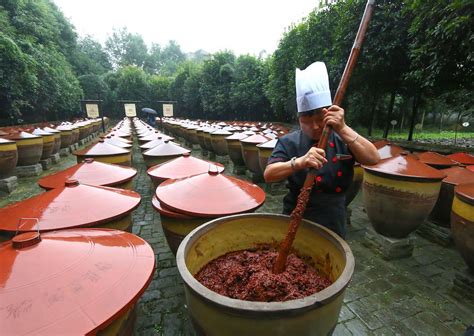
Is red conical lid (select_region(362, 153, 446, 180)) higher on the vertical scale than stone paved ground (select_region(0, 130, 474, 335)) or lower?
higher

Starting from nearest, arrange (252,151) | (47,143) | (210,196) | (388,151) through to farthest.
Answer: (210,196) → (388,151) → (252,151) → (47,143)

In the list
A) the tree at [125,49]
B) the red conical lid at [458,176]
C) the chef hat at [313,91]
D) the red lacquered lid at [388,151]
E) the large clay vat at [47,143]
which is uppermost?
the tree at [125,49]

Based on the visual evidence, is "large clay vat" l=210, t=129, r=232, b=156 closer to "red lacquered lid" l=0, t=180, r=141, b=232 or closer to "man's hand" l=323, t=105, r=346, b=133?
"red lacquered lid" l=0, t=180, r=141, b=232

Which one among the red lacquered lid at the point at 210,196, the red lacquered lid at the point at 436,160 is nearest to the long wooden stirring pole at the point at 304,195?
the red lacquered lid at the point at 210,196

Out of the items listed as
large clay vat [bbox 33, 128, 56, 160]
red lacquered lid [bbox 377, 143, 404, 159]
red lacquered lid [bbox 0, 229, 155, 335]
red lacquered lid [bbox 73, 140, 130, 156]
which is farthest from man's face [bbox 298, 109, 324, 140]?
large clay vat [bbox 33, 128, 56, 160]

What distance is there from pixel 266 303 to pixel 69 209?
1883mm

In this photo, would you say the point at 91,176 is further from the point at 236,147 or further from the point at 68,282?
the point at 236,147

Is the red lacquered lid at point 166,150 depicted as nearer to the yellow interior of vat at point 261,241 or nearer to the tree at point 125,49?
the yellow interior of vat at point 261,241

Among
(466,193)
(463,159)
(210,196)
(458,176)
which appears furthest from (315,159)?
(463,159)

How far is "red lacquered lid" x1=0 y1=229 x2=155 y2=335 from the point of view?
110 cm

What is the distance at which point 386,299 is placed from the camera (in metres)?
2.87

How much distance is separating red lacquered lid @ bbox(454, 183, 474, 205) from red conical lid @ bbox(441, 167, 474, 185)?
1031 mm

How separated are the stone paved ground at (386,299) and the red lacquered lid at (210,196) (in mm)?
1178

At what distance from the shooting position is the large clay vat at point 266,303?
1133mm
